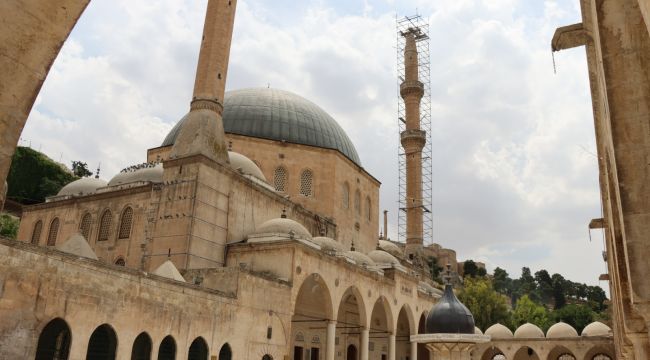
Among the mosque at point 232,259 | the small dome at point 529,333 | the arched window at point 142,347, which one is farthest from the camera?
the small dome at point 529,333

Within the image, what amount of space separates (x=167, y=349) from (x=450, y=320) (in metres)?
6.94

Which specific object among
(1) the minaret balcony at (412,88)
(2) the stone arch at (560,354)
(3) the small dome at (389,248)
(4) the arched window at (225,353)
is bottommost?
(4) the arched window at (225,353)

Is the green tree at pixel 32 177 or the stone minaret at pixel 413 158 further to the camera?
the green tree at pixel 32 177

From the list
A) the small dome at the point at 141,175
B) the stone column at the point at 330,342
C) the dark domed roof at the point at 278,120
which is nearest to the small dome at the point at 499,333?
the dark domed roof at the point at 278,120

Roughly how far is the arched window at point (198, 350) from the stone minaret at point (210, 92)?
6.53 meters

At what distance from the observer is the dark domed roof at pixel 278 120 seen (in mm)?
26734

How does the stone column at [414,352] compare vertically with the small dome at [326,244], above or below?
below

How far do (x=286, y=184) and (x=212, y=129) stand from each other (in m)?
7.40

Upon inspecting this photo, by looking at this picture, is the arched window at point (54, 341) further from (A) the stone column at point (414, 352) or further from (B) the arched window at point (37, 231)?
(A) the stone column at point (414, 352)

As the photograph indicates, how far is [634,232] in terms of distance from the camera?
4.29 meters

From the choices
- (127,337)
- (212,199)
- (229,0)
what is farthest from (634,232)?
(229,0)

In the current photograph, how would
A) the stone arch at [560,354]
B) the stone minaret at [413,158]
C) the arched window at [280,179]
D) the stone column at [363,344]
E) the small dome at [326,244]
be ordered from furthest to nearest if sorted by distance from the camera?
the stone minaret at [413,158], the stone arch at [560,354], the arched window at [280,179], the stone column at [363,344], the small dome at [326,244]

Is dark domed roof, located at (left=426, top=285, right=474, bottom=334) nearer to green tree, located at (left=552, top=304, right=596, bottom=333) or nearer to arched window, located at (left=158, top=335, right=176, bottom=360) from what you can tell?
arched window, located at (left=158, top=335, right=176, bottom=360)

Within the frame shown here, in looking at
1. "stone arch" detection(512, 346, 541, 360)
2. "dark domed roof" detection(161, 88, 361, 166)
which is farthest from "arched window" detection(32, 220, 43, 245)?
"stone arch" detection(512, 346, 541, 360)
